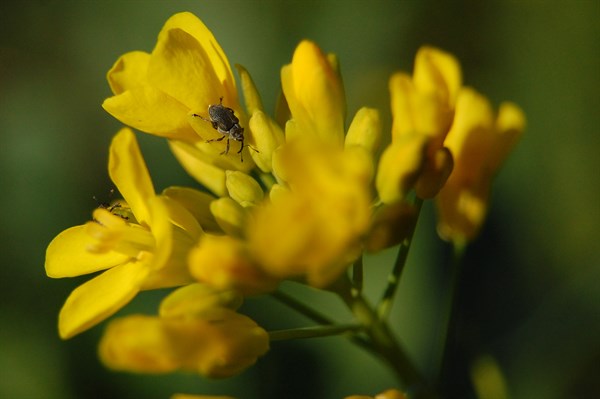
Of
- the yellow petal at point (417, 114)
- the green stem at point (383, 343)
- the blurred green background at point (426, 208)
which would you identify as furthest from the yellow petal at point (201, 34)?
the blurred green background at point (426, 208)

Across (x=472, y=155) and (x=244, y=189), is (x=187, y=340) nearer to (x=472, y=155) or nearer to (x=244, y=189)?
(x=244, y=189)

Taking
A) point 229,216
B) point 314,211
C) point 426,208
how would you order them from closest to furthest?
point 314,211
point 229,216
point 426,208

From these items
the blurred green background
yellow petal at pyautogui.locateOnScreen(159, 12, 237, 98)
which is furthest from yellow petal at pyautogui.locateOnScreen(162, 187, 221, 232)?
the blurred green background

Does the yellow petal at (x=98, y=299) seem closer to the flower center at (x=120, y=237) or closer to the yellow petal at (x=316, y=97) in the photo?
the flower center at (x=120, y=237)

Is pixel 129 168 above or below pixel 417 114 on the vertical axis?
above

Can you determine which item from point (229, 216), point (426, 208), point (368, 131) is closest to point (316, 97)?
point (368, 131)

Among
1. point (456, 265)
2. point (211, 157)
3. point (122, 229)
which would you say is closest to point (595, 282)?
point (456, 265)
